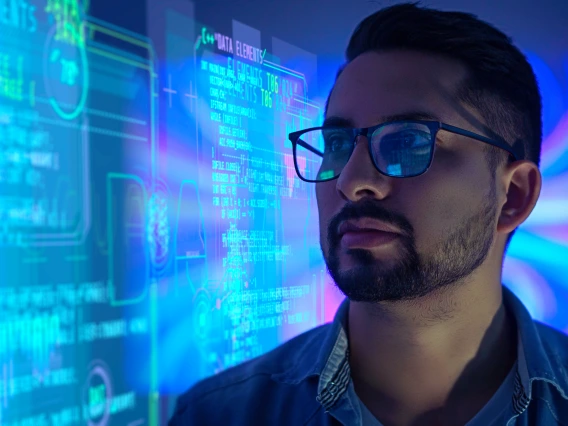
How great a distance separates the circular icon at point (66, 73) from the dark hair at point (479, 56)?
678mm

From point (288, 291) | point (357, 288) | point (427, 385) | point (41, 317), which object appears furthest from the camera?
point (288, 291)

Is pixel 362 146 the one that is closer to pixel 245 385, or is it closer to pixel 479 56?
pixel 479 56

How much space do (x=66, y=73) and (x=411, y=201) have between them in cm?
76

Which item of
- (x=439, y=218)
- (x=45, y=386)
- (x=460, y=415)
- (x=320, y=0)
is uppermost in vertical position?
(x=320, y=0)

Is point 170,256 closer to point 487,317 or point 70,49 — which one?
point 70,49

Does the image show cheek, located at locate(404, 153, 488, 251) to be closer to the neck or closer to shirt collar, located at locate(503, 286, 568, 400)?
the neck

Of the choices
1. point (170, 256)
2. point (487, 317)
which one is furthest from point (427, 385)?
point (170, 256)

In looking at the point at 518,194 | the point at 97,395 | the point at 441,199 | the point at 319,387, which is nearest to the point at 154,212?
the point at 97,395

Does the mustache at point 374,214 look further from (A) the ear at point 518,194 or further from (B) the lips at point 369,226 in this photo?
(A) the ear at point 518,194

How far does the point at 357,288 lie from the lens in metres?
1.10

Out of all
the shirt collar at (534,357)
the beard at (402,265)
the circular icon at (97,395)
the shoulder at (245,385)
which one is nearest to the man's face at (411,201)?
the beard at (402,265)

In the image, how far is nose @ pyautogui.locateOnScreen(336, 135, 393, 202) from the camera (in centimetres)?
111

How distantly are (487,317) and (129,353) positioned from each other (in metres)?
0.85

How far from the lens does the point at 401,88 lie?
117 centimetres
